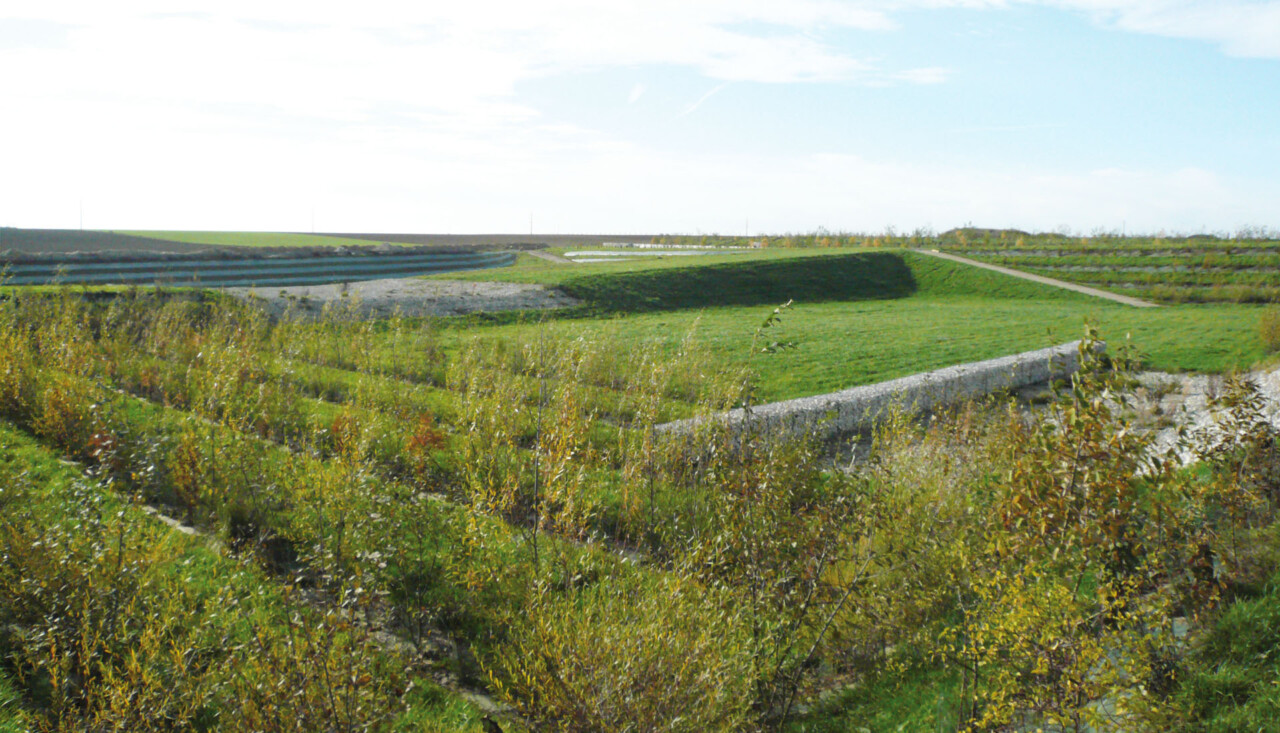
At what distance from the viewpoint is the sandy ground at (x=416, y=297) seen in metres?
19.2

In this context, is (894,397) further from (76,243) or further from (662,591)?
(76,243)

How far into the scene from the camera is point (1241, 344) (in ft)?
54.0

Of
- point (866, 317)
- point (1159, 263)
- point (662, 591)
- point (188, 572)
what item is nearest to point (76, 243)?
point (866, 317)

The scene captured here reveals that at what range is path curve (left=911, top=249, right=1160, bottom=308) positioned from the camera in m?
27.4

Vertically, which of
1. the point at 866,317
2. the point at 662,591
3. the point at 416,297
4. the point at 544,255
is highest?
the point at 544,255

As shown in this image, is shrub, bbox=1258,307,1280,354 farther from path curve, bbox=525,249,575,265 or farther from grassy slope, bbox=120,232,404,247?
grassy slope, bbox=120,232,404,247

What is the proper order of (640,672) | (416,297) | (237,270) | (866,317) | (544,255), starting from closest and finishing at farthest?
(640,672) → (416,297) → (866,317) → (237,270) → (544,255)

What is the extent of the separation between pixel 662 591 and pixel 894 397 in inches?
242

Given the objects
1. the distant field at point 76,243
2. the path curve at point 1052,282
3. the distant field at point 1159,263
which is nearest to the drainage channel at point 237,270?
the distant field at point 76,243

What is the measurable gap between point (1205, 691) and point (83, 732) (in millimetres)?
5192

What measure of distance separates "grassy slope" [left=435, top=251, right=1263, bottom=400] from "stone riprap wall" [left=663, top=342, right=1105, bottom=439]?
1.20 m

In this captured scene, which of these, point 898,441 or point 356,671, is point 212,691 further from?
point 898,441

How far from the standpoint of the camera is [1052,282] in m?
31.2

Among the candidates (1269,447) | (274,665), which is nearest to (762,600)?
(274,665)
